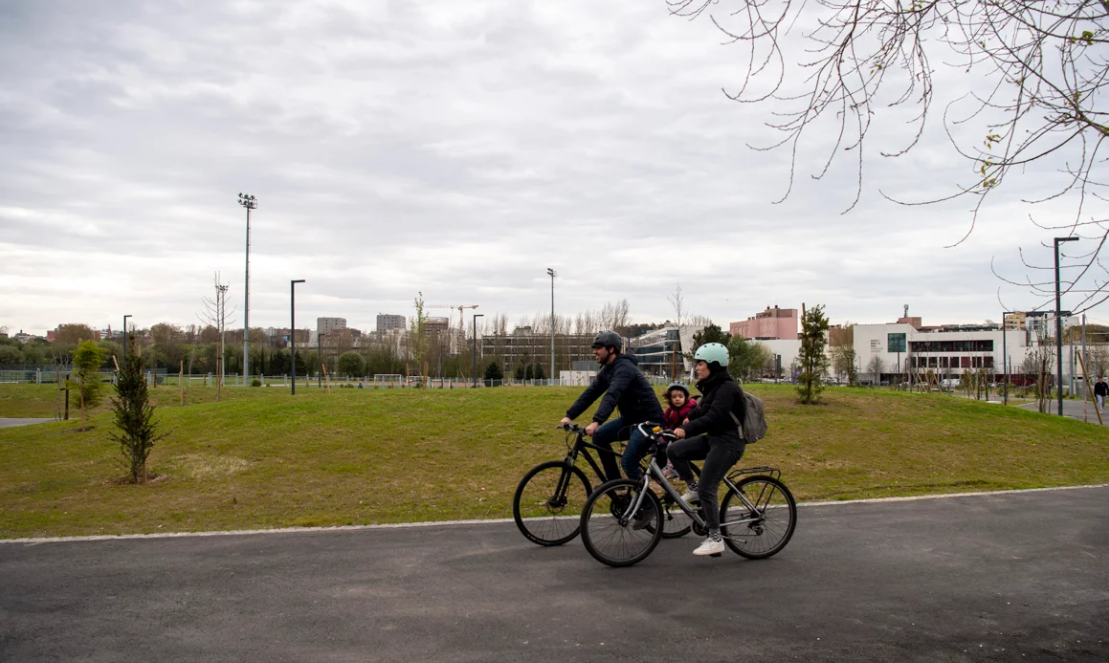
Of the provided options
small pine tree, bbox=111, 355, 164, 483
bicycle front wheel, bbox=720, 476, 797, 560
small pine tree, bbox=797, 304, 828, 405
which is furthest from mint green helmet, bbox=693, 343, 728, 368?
small pine tree, bbox=797, 304, 828, 405

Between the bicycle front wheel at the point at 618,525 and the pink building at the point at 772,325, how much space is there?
12715 cm

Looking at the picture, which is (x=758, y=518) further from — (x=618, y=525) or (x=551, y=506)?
(x=551, y=506)

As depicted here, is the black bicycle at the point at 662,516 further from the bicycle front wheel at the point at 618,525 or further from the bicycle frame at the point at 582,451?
the bicycle frame at the point at 582,451

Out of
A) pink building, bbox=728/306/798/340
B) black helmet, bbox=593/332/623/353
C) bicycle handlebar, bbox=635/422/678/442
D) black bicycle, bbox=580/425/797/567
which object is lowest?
black bicycle, bbox=580/425/797/567

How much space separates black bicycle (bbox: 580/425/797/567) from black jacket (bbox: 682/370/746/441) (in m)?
0.36

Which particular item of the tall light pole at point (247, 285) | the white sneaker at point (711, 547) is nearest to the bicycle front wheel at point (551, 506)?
the white sneaker at point (711, 547)

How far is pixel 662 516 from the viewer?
20.2 ft

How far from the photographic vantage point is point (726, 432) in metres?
6.10

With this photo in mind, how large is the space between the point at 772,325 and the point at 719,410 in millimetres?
134693

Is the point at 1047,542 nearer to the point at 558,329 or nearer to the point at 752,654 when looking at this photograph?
the point at 752,654

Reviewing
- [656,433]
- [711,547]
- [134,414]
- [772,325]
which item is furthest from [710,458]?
[772,325]

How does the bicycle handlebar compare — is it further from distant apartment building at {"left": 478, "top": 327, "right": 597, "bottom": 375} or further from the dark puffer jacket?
distant apartment building at {"left": 478, "top": 327, "right": 597, "bottom": 375}

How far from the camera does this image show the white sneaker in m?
6.06

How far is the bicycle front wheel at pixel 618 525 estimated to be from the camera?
19.5 ft
